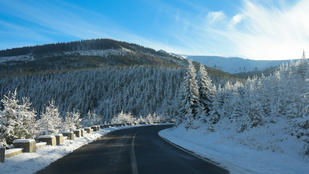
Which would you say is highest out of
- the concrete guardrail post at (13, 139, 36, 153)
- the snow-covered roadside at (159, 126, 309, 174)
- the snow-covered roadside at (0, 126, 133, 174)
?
the concrete guardrail post at (13, 139, 36, 153)

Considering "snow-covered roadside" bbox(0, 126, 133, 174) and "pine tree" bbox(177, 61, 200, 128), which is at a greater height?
"pine tree" bbox(177, 61, 200, 128)

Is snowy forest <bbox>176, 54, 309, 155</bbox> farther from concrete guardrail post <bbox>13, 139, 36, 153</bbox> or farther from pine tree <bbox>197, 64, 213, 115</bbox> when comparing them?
concrete guardrail post <bbox>13, 139, 36, 153</bbox>

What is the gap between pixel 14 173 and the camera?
617 cm

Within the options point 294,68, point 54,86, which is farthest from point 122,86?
point 294,68

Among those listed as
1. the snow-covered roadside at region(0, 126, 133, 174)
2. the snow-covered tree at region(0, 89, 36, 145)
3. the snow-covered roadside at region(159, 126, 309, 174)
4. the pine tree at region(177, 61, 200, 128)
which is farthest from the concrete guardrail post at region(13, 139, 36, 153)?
the pine tree at region(177, 61, 200, 128)

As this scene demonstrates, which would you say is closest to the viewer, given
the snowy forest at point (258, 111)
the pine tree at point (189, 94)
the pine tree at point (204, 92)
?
the snowy forest at point (258, 111)

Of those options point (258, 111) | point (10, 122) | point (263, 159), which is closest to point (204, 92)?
point (258, 111)

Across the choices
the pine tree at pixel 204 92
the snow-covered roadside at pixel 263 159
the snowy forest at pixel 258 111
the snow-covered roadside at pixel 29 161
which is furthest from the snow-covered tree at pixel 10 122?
the pine tree at pixel 204 92

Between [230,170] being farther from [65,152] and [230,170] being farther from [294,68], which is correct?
[294,68]

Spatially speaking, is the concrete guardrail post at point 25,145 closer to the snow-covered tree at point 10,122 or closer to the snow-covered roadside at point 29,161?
the snow-covered roadside at point 29,161

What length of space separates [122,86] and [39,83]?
240ft

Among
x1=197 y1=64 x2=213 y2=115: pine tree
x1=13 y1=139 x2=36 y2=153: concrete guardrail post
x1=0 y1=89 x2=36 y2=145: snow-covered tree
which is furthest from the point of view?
x1=197 y1=64 x2=213 y2=115: pine tree

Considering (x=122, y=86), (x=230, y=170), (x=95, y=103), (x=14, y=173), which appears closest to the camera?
(x=14, y=173)

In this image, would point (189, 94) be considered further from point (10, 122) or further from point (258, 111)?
point (10, 122)
